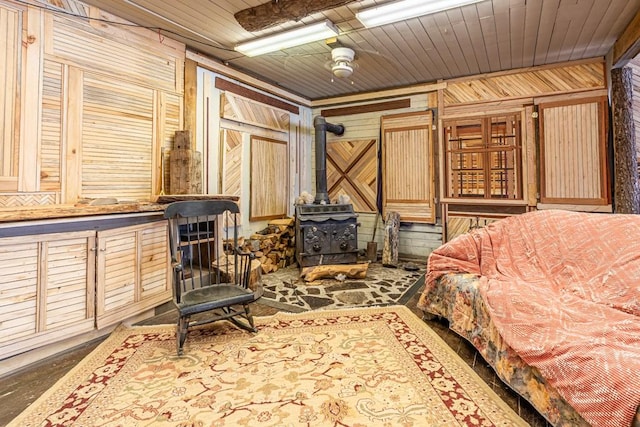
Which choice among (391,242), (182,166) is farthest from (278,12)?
(391,242)

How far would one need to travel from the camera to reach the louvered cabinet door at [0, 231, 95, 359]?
1985 mm

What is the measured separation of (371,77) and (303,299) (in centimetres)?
343

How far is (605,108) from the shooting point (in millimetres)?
3951

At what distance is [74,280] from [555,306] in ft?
10.5

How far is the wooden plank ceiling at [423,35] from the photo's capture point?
115 inches

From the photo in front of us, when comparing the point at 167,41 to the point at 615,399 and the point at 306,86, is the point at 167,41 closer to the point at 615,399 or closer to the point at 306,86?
the point at 306,86

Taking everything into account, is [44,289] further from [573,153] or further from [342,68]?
[573,153]

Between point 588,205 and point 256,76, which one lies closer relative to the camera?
point 588,205

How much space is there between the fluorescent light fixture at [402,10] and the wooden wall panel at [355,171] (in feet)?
8.54

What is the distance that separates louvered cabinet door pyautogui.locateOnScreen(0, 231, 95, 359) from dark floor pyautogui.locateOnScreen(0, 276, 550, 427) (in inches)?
6.5

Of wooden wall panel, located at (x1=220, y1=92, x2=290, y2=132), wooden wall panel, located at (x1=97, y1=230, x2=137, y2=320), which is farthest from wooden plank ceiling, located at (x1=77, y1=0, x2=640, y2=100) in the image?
wooden wall panel, located at (x1=97, y1=230, x2=137, y2=320)

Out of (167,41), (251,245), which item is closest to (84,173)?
(167,41)

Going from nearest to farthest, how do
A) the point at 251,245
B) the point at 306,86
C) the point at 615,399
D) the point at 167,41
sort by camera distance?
the point at 615,399 → the point at 167,41 → the point at 251,245 → the point at 306,86

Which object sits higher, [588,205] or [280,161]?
[280,161]
